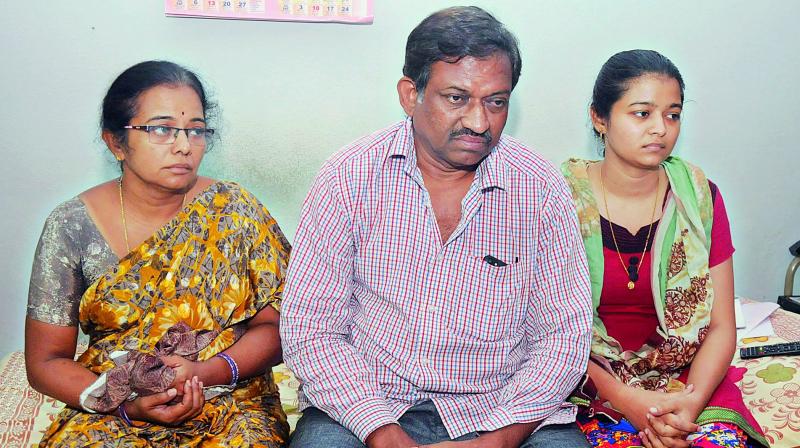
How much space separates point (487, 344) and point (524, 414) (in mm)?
216

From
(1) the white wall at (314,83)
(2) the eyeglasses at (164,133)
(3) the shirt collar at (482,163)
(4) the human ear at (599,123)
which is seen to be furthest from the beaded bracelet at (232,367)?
(4) the human ear at (599,123)

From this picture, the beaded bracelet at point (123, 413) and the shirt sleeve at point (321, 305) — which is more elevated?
the shirt sleeve at point (321, 305)

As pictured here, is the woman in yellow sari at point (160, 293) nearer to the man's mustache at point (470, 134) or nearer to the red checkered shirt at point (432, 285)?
the red checkered shirt at point (432, 285)

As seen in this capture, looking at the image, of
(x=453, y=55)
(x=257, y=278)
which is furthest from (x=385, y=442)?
(x=453, y=55)

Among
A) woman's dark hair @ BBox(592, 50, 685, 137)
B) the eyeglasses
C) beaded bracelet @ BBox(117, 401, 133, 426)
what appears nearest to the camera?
beaded bracelet @ BBox(117, 401, 133, 426)

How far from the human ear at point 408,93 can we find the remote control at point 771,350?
1.73m

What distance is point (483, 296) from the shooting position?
2.27 m

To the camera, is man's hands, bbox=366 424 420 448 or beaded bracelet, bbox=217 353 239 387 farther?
beaded bracelet, bbox=217 353 239 387

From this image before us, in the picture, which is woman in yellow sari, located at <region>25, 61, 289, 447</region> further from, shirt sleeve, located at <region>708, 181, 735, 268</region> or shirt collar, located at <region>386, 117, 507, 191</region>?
shirt sleeve, located at <region>708, 181, 735, 268</region>

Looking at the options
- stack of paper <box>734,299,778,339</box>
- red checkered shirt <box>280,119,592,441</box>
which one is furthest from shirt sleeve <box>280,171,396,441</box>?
stack of paper <box>734,299,778,339</box>

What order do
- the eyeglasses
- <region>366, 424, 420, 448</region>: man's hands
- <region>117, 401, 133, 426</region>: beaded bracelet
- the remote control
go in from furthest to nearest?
the remote control, the eyeglasses, <region>117, 401, 133, 426</region>: beaded bracelet, <region>366, 424, 420, 448</region>: man's hands

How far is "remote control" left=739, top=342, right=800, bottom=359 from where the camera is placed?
10.2 feet

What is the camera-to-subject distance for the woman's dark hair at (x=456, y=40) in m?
2.13

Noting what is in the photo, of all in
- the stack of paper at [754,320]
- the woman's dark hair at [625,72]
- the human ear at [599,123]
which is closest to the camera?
the woman's dark hair at [625,72]
